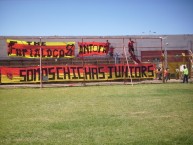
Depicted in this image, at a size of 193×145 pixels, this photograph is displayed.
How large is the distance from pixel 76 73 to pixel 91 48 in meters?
2.74

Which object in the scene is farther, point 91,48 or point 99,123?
point 91,48

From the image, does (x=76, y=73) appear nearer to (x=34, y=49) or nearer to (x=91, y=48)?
(x=91, y=48)

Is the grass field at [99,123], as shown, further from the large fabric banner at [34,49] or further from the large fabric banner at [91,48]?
the large fabric banner at [91,48]

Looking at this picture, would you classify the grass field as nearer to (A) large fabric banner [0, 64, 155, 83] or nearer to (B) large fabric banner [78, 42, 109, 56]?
(A) large fabric banner [0, 64, 155, 83]

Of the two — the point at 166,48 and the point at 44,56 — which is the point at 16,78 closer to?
the point at 44,56

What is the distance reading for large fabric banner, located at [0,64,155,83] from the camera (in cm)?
2264

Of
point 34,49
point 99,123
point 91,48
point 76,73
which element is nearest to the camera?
point 99,123

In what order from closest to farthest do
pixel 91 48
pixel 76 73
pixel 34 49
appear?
1. pixel 34 49
2. pixel 76 73
3. pixel 91 48

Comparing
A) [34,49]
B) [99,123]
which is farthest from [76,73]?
[99,123]

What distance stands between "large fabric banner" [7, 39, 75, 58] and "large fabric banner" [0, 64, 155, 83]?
1090 mm

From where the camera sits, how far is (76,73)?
23.7 m

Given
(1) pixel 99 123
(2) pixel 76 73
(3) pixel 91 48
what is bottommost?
(1) pixel 99 123

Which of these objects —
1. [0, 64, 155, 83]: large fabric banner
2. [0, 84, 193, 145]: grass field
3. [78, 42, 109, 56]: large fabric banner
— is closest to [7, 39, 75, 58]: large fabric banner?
[0, 64, 155, 83]: large fabric banner

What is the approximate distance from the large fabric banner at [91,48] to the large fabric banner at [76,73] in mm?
1614
